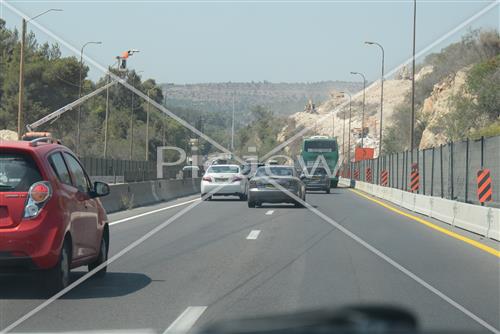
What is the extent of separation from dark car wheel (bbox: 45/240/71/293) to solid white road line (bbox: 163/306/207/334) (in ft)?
5.31

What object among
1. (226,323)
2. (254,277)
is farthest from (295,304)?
(226,323)

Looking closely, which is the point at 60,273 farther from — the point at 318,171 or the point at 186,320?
the point at 318,171

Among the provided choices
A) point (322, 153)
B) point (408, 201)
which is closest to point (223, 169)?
point (408, 201)

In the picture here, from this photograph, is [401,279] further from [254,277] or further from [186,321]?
[186,321]

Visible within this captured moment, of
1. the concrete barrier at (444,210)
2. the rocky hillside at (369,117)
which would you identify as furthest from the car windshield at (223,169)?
the rocky hillside at (369,117)

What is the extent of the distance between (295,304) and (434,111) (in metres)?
82.7

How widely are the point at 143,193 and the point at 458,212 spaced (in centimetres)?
1506

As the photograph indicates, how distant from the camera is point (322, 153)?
218ft

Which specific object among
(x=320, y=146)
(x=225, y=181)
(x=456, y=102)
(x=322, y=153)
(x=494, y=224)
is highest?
(x=456, y=102)

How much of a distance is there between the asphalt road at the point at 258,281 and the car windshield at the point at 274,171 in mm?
11553

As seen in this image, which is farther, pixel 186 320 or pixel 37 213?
pixel 37 213

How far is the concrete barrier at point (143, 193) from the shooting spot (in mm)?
28969

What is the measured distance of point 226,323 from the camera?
270cm

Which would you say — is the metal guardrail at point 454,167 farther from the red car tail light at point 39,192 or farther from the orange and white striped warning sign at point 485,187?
the red car tail light at point 39,192
